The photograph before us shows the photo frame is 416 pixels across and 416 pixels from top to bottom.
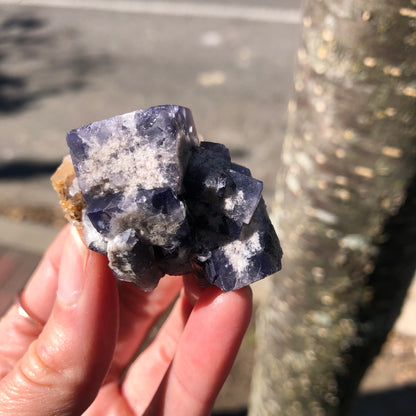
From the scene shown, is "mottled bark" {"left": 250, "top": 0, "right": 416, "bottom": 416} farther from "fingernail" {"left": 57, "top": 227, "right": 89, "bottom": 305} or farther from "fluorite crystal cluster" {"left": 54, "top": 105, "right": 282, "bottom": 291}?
"fingernail" {"left": 57, "top": 227, "right": 89, "bottom": 305}

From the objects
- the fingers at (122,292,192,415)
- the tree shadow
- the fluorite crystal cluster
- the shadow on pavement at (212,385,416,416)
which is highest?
the fluorite crystal cluster

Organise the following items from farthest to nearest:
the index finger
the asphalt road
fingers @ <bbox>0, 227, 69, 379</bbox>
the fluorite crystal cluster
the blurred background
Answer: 1. the asphalt road
2. the blurred background
3. the index finger
4. fingers @ <bbox>0, 227, 69, 379</bbox>
5. the fluorite crystal cluster

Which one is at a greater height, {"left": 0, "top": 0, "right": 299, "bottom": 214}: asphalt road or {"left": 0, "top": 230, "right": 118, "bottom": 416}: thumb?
{"left": 0, "top": 230, "right": 118, "bottom": 416}: thumb

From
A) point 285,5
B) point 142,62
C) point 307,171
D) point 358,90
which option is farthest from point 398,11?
point 285,5

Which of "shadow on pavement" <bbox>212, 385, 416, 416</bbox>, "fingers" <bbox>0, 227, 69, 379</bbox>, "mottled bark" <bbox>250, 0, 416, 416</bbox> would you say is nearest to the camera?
"mottled bark" <bbox>250, 0, 416, 416</bbox>

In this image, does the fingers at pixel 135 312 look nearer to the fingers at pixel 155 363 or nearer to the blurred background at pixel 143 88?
the fingers at pixel 155 363

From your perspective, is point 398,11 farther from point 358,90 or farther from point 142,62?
point 142,62

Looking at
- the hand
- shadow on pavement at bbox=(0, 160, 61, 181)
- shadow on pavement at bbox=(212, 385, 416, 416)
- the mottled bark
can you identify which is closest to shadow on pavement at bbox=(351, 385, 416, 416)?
shadow on pavement at bbox=(212, 385, 416, 416)
